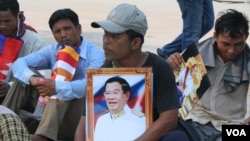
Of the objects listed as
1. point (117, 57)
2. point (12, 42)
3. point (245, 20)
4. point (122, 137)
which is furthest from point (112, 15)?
point (12, 42)

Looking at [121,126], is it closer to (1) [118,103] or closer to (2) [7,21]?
(1) [118,103]

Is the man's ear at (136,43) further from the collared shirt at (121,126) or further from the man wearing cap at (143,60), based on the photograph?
the collared shirt at (121,126)

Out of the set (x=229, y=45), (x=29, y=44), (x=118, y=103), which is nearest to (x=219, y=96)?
(x=229, y=45)

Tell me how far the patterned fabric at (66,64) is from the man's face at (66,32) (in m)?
0.08

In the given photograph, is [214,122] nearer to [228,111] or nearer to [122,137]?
[228,111]

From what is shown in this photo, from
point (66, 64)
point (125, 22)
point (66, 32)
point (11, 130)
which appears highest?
point (125, 22)

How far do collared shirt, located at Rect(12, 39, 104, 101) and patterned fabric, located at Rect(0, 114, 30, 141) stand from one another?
1.13 metres

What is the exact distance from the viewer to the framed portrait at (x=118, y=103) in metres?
3.90

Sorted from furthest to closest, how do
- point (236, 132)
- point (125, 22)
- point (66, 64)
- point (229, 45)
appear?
point (66, 64)
point (229, 45)
point (236, 132)
point (125, 22)

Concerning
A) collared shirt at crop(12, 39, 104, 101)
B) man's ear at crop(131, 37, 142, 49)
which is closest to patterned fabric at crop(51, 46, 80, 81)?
collared shirt at crop(12, 39, 104, 101)

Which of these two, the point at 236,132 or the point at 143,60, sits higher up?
the point at 143,60

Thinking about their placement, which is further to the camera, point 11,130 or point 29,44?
point 29,44

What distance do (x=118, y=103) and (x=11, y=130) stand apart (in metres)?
0.73

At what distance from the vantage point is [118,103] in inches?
154
